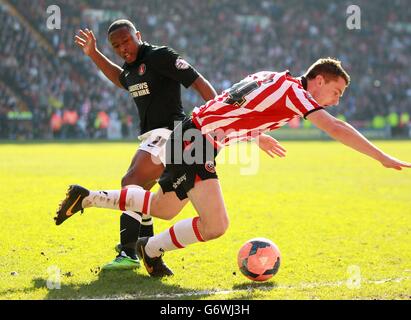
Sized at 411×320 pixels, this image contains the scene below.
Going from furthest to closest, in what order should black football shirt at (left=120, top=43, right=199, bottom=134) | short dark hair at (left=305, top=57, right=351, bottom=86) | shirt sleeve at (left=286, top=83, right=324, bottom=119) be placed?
black football shirt at (left=120, top=43, right=199, bottom=134)
short dark hair at (left=305, top=57, right=351, bottom=86)
shirt sleeve at (left=286, top=83, right=324, bottom=119)

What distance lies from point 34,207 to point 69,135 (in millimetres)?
21076

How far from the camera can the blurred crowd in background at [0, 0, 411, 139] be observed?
3158 centimetres

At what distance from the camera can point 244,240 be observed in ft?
25.6

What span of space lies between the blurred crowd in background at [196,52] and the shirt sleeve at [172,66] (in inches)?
954

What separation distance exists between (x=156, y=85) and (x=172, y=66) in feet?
0.81

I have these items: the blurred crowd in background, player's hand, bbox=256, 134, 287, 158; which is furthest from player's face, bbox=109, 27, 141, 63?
the blurred crowd in background

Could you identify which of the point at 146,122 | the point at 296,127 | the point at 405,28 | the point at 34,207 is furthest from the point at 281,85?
the point at 405,28

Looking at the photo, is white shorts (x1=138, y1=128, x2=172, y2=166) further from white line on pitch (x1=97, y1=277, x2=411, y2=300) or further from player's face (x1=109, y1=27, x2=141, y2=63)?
white line on pitch (x1=97, y1=277, x2=411, y2=300)

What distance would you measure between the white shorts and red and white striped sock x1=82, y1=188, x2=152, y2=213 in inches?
21.9

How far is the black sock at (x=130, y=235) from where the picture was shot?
640 centimetres

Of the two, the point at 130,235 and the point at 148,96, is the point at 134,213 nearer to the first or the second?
the point at 130,235

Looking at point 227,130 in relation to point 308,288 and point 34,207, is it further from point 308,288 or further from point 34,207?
point 34,207

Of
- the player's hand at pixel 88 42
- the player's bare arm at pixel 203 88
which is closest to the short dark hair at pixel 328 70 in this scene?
the player's bare arm at pixel 203 88

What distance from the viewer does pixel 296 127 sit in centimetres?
3428
